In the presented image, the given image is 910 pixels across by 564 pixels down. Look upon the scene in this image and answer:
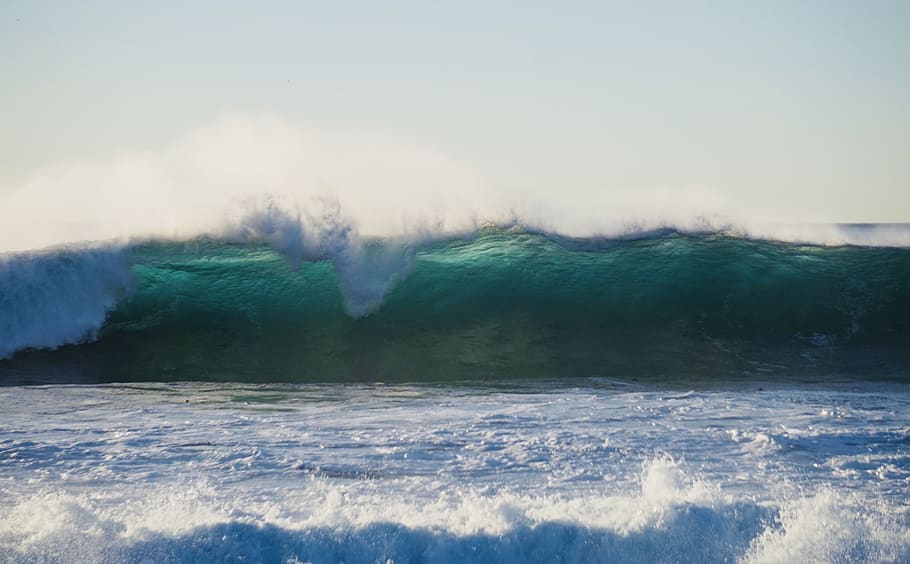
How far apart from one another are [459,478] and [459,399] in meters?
2.97

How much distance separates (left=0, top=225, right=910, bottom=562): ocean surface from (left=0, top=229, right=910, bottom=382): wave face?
48mm

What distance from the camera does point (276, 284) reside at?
13.0 meters

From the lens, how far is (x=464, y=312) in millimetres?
12367

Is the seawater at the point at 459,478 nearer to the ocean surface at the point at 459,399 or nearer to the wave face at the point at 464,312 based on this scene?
the ocean surface at the point at 459,399

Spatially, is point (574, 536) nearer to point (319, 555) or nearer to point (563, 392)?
point (319, 555)

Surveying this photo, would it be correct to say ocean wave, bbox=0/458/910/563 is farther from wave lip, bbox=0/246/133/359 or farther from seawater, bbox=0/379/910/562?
wave lip, bbox=0/246/133/359

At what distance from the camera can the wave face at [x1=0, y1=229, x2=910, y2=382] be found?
10.6 metres

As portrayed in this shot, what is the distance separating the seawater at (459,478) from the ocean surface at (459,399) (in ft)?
0.07

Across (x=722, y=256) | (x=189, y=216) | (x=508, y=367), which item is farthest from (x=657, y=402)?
(x=189, y=216)

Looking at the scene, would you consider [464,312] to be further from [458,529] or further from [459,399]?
[458,529]

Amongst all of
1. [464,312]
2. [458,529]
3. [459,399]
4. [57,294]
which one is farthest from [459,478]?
[57,294]

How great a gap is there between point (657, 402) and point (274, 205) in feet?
25.0

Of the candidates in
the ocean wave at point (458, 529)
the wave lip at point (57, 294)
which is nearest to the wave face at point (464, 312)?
the wave lip at point (57, 294)

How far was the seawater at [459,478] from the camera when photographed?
4500 millimetres
